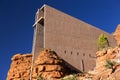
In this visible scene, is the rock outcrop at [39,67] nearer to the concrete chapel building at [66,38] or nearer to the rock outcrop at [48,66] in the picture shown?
the rock outcrop at [48,66]

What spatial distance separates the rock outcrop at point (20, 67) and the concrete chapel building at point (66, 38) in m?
2.35

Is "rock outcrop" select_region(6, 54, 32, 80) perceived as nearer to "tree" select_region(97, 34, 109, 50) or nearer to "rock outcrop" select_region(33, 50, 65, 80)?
"rock outcrop" select_region(33, 50, 65, 80)

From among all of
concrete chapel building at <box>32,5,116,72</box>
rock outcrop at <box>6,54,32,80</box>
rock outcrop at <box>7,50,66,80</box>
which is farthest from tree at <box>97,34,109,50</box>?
rock outcrop at <box>6,54,32,80</box>

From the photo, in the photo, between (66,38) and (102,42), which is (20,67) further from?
(102,42)

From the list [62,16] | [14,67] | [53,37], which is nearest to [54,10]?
[62,16]

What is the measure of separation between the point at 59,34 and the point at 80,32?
4.61 meters

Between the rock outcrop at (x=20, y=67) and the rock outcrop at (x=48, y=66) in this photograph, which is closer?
the rock outcrop at (x=48, y=66)

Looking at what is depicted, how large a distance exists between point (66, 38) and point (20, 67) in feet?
29.4

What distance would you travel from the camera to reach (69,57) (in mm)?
42656

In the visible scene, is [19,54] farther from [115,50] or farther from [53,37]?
[115,50]

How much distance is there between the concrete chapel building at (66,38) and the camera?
42312 mm

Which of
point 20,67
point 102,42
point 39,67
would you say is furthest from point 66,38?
point 20,67

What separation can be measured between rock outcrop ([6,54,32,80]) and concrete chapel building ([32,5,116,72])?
2.35 m

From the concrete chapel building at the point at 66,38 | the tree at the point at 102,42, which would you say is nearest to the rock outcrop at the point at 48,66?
the concrete chapel building at the point at 66,38
